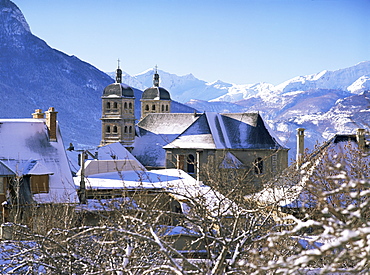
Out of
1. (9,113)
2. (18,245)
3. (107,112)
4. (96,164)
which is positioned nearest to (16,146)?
(96,164)

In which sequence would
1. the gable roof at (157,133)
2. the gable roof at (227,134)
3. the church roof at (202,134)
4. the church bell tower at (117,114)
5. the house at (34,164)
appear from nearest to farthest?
the house at (34,164) → the gable roof at (227,134) → the church roof at (202,134) → the gable roof at (157,133) → the church bell tower at (117,114)

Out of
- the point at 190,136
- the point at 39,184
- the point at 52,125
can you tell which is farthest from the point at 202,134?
the point at 39,184

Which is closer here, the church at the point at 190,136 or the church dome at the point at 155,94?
the church at the point at 190,136

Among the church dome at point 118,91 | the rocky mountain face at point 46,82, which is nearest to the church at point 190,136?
the church dome at point 118,91

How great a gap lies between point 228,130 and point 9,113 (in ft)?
339

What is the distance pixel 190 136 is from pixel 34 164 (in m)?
24.0

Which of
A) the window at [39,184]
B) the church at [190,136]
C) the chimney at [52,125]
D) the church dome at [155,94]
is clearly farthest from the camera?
the church dome at [155,94]

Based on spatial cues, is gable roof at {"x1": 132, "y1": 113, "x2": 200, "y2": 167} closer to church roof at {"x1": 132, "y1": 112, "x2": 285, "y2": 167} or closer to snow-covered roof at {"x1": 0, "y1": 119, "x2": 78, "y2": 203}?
church roof at {"x1": 132, "y1": 112, "x2": 285, "y2": 167}

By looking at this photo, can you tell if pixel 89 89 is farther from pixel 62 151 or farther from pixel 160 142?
pixel 62 151

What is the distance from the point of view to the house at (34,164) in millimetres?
23703

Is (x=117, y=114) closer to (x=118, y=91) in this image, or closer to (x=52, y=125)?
(x=118, y=91)

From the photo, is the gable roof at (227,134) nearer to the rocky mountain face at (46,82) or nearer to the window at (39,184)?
the window at (39,184)

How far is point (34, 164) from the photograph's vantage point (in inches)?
1000

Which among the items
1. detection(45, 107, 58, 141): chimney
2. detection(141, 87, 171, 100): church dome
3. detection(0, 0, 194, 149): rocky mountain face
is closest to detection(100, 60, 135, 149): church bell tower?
detection(141, 87, 171, 100): church dome
